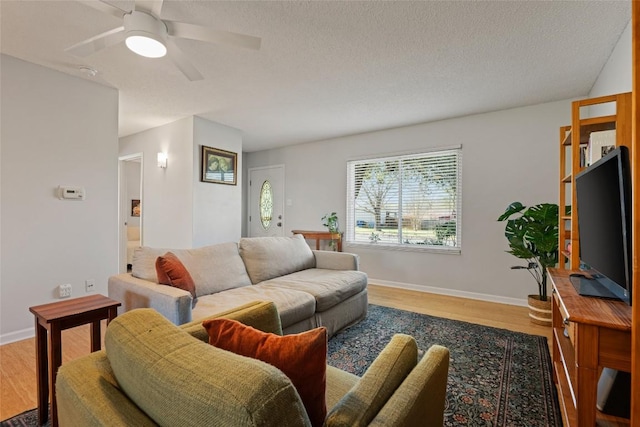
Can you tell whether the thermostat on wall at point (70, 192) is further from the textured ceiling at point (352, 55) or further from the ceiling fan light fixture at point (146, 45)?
the ceiling fan light fixture at point (146, 45)

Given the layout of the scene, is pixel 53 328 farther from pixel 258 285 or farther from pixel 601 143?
pixel 601 143

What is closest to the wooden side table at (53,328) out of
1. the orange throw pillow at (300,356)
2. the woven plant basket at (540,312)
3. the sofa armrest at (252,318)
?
the sofa armrest at (252,318)

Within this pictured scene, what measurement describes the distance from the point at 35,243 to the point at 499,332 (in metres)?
4.20

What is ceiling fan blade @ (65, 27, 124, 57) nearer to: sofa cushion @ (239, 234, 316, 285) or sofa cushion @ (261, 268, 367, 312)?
sofa cushion @ (239, 234, 316, 285)

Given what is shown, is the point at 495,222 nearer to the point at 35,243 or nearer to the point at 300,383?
the point at 300,383

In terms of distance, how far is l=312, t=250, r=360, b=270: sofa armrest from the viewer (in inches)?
128

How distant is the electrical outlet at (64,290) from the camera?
2.82 meters

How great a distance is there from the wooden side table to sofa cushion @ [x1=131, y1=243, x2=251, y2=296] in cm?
47

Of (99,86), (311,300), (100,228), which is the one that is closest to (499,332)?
(311,300)

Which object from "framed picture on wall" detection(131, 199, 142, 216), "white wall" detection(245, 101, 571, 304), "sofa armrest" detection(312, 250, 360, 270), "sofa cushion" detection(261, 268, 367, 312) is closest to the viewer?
"sofa cushion" detection(261, 268, 367, 312)

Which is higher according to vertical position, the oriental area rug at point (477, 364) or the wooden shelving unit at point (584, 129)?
the wooden shelving unit at point (584, 129)

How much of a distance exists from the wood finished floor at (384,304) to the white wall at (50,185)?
424mm

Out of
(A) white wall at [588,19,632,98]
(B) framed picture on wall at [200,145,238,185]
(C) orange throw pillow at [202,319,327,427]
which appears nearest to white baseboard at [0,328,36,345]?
(B) framed picture on wall at [200,145,238,185]

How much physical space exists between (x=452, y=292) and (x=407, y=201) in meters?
1.36
